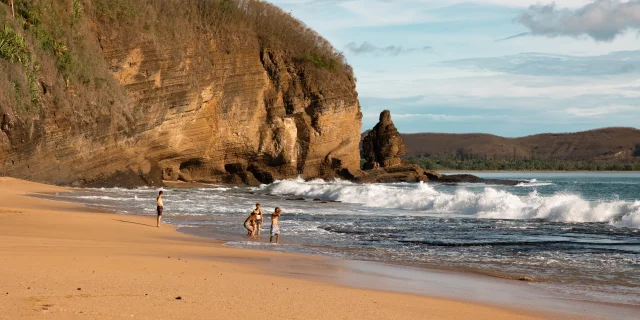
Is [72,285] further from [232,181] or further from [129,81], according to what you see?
[232,181]

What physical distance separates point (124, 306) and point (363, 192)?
31.9 m

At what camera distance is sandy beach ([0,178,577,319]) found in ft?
22.3

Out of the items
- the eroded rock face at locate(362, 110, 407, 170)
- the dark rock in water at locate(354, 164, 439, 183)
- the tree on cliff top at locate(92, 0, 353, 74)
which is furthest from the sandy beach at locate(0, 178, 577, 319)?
the eroded rock face at locate(362, 110, 407, 170)

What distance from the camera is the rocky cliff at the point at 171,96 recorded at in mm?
34562

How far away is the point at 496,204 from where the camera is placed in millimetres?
28219

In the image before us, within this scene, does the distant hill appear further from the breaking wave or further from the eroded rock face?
the breaking wave

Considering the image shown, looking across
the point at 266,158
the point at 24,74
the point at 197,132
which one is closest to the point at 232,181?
the point at 266,158

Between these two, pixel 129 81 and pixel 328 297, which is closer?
pixel 328 297

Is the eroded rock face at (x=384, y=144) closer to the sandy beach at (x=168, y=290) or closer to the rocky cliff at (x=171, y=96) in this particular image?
the rocky cliff at (x=171, y=96)

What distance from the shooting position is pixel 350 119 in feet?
174

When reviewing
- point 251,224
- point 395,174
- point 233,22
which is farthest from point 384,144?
point 251,224

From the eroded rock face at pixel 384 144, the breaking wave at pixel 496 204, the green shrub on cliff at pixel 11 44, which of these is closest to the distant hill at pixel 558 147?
the eroded rock face at pixel 384 144

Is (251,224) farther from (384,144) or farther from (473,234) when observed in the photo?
(384,144)

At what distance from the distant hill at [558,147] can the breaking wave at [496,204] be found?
128m
